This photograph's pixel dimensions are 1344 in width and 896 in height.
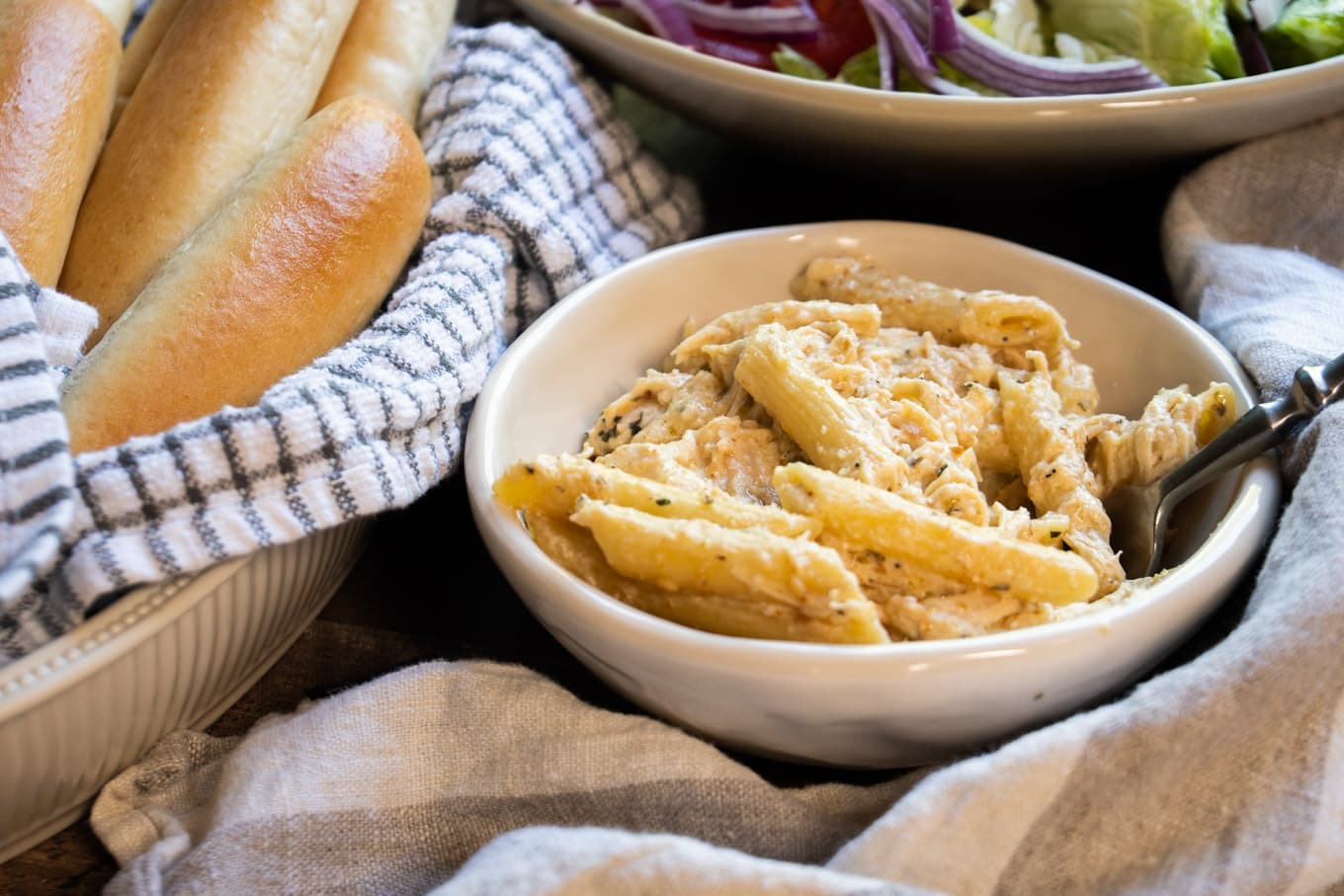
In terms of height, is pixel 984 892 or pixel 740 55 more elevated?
pixel 740 55

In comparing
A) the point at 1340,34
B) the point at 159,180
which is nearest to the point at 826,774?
the point at 159,180

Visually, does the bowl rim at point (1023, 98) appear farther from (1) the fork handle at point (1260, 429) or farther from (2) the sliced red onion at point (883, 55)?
(1) the fork handle at point (1260, 429)

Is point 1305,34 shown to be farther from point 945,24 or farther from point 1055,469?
point 1055,469

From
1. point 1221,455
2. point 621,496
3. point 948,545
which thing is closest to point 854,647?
point 948,545

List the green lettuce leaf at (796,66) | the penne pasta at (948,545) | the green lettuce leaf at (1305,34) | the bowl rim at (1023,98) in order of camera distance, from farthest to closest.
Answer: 1. the green lettuce leaf at (796,66)
2. the green lettuce leaf at (1305,34)
3. the bowl rim at (1023,98)
4. the penne pasta at (948,545)

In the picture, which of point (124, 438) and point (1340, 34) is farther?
point (1340, 34)

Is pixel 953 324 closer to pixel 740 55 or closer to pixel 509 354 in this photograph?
pixel 509 354

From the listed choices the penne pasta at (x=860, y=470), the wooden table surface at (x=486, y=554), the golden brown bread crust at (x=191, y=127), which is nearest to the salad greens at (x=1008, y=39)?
the wooden table surface at (x=486, y=554)
